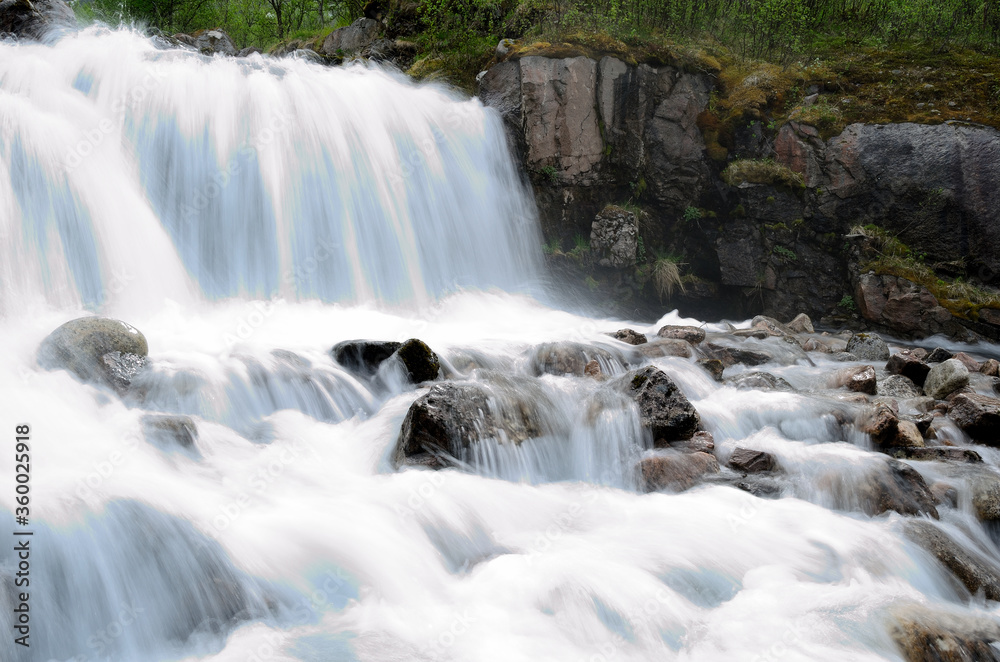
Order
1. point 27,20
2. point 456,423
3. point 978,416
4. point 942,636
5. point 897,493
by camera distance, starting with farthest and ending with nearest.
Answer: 1. point 27,20
2. point 978,416
3. point 456,423
4. point 897,493
5. point 942,636

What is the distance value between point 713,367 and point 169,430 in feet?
17.5

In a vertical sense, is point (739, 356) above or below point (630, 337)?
below

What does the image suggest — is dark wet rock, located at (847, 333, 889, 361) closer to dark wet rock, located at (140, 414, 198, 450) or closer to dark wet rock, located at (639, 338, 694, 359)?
dark wet rock, located at (639, 338, 694, 359)

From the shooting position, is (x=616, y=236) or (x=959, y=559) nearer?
(x=959, y=559)

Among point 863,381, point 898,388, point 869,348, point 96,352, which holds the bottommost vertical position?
point 869,348

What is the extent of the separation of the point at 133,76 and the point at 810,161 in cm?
1023

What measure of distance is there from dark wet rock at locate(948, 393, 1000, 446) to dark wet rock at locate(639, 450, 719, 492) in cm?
252

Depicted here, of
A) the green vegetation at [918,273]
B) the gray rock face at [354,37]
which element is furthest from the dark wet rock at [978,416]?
the gray rock face at [354,37]

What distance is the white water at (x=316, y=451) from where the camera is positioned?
320cm

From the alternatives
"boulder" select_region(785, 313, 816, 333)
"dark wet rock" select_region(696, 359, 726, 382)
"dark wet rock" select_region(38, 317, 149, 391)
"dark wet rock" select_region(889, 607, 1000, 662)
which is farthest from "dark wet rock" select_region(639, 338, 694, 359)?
"dark wet rock" select_region(38, 317, 149, 391)

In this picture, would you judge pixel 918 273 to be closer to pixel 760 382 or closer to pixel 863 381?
pixel 863 381

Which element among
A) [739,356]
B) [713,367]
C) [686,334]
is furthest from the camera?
[686,334]

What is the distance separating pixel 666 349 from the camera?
758 centimetres

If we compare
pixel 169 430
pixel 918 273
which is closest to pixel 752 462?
pixel 169 430
